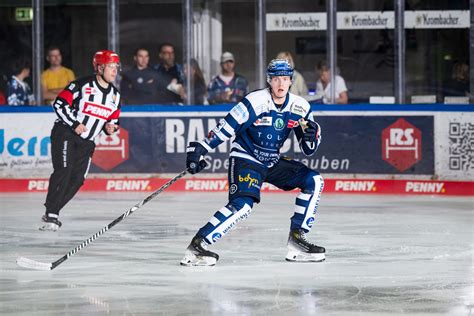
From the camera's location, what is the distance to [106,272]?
Answer: 25.0ft

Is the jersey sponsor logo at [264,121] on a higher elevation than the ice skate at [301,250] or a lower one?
higher

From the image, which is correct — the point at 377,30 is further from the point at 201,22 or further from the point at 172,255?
the point at 172,255

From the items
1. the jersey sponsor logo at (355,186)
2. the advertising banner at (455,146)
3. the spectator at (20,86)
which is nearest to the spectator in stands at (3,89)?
the spectator at (20,86)

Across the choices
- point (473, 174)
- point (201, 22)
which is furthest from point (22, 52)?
point (473, 174)

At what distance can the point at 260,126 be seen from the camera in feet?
26.0

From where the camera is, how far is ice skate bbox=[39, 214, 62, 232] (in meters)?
10.2

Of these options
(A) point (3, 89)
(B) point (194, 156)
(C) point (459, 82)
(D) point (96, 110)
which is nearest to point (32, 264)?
(B) point (194, 156)

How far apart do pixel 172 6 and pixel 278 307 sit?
28.8 feet

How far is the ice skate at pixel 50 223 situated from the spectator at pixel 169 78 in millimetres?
4400

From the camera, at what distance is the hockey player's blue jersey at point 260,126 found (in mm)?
7809

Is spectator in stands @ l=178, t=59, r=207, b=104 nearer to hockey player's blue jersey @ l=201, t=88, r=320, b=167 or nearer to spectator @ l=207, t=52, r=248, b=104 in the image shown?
spectator @ l=207, t=52, r=248, b=104

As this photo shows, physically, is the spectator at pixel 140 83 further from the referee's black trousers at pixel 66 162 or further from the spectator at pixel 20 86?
the referee's black trousers at pixel 66 162

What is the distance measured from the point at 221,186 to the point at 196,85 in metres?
1.47

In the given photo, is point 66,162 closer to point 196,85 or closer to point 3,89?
point 196,85
